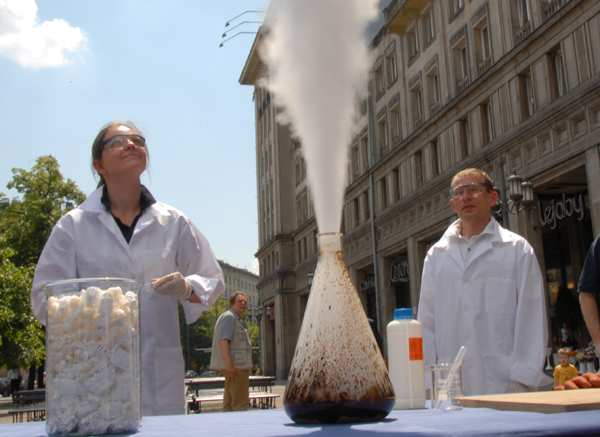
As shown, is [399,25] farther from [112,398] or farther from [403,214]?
[112,398]

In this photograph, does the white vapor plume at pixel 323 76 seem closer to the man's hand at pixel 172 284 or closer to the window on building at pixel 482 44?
the man's hand at pixel 172 284

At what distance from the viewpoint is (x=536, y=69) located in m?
19.5

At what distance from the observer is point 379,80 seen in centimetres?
3388

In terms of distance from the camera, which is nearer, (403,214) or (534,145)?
(534,145)

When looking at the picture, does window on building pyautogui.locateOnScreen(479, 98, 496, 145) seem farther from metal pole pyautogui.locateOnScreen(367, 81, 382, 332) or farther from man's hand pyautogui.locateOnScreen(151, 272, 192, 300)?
man's hand pyautogui.locateOnScreen(151, 272, 192, 300)

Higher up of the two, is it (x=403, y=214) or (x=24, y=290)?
(x=403, y=214)

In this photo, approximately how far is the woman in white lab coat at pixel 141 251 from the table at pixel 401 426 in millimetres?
852

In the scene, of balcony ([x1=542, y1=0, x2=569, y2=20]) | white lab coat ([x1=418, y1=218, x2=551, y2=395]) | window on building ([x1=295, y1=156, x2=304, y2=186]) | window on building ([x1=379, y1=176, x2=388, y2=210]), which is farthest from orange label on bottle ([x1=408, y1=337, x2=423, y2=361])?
window on building ([x1=295, y1=156, x2=304, y2=186])

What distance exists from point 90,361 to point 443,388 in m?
1.02

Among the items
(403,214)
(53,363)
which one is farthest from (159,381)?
(403,214)

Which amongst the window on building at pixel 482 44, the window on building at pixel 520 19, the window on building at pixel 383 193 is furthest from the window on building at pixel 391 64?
the window on building at pixel 520 19

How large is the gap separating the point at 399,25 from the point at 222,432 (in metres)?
30.2

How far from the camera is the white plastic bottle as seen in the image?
6.79ft

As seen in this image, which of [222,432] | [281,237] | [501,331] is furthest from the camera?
[281,237]
